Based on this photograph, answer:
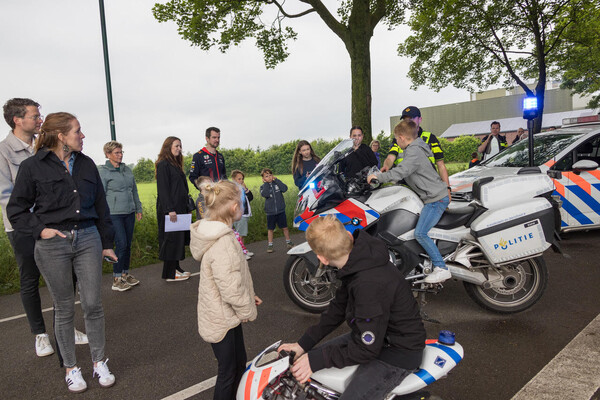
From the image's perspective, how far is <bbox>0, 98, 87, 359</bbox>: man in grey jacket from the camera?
3461mm

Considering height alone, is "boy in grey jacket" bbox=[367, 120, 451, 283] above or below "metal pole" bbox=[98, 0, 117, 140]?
below

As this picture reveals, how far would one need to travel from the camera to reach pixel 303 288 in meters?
4.33

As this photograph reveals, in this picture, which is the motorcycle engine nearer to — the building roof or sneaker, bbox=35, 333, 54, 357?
sneaker, bbox=35, 333, 54, 357

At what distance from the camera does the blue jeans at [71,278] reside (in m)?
2.96

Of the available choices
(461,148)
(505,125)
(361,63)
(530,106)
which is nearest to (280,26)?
(361,63)

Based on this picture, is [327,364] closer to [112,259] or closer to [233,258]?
[233,258]

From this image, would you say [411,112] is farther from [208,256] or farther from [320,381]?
[320,381]

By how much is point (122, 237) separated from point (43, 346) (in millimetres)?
2024

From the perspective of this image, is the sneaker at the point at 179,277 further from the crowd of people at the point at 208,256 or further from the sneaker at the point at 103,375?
the sneaker at the point at 103,375

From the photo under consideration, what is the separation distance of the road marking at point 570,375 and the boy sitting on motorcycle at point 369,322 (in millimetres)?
1179

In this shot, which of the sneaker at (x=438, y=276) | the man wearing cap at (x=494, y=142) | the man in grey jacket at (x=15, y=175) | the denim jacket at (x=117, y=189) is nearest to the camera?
the man in grey jacket at (x=15, y=175)

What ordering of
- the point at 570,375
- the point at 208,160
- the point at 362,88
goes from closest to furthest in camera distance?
the point at 570,375, the point at 208,160, the point at 362,88

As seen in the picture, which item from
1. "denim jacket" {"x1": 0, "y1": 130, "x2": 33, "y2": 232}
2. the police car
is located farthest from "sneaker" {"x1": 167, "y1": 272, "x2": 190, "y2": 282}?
the police car

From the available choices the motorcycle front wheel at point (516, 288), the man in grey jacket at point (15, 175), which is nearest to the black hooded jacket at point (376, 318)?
the motorcycle front wheel at point (516, 288)
